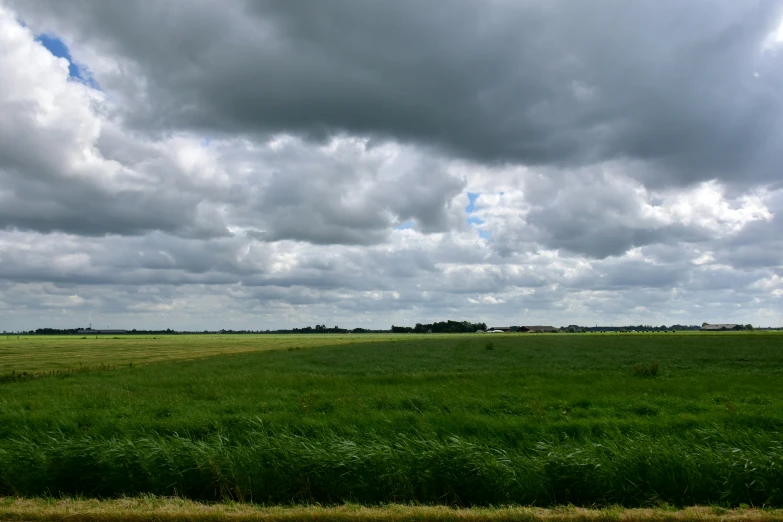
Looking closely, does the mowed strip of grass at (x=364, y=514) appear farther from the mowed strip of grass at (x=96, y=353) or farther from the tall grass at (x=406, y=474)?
the mowed strip of grass at (x=96, y=353)

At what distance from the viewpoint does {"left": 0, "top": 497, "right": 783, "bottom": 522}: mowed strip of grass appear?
7844mm

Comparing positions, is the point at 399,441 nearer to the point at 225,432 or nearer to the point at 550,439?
the point at 550,439

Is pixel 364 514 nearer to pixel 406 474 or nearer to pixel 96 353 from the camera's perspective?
pixel 406 474

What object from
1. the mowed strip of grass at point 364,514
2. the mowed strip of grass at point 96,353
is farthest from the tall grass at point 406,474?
the mowed strip of grass at point 96,353

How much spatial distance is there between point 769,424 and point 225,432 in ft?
50.6

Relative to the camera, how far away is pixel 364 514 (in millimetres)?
8070

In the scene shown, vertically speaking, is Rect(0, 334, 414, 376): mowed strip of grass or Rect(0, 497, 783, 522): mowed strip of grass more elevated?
Rect(0, 497, 783, 522): mowed strip of grass

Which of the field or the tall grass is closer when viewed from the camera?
the tall grass

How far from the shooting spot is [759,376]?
29578mm

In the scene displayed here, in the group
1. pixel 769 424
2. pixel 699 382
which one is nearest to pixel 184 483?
pixel 769 424

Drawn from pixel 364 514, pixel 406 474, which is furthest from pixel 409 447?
pixel 364 514

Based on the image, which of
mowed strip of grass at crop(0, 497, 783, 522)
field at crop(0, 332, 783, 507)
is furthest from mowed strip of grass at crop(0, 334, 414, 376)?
mowed strip of grass at crop(0, 497, 783, 522)

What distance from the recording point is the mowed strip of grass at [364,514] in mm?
7844

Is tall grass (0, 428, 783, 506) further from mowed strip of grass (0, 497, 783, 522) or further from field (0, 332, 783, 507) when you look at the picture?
mowed strip of grass (0, 497, 783, 522)
